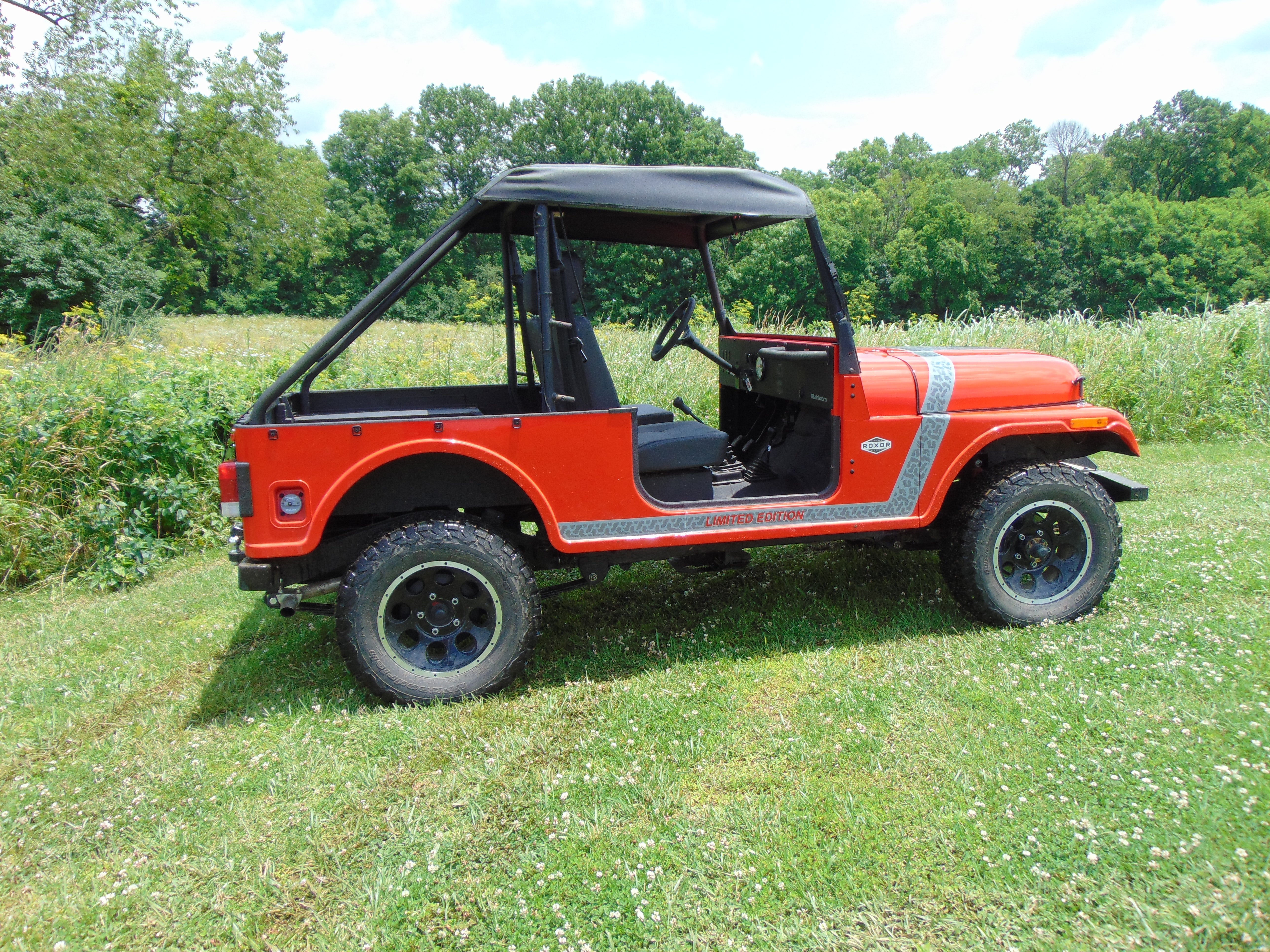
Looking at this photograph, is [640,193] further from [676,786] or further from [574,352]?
[676,786]

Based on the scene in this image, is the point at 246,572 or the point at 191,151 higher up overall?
the point at 191,151

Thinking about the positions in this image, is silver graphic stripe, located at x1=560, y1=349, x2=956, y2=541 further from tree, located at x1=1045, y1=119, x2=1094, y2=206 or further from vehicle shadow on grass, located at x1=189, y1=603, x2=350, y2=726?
tree, located at x1=1045, y1=119, x2=1094, y2=206

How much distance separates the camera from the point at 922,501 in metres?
3.70

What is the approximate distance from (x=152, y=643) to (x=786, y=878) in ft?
11.5

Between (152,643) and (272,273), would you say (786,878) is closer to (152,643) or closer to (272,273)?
(152,643)

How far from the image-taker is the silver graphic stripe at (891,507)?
3.49 meters

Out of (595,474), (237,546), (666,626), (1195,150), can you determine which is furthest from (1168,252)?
(237,546)

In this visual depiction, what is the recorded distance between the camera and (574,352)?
11.3 feet

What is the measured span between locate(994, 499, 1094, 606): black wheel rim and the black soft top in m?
1.85

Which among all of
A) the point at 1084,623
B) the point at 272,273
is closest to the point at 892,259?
the point at 272,273

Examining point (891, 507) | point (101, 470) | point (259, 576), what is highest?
point (101, 470)

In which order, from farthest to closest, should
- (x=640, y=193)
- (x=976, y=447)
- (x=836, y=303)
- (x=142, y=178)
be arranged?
(x=142, y=178) → (x=976, y=447) → (x=836, y=303) → (x=640, y=193)

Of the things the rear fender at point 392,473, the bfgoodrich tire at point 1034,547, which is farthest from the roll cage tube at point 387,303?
the bfgoodrich tire at point 1034,547

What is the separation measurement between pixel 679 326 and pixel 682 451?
3.45 feet
